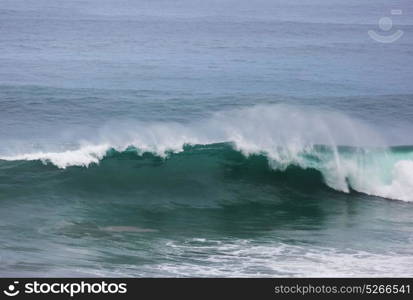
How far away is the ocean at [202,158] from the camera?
16.0 m

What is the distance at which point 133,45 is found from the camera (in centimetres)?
5391

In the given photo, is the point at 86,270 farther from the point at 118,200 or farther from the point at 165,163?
the point at 165,163

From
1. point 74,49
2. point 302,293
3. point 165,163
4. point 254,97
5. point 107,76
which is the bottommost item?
point 302,293

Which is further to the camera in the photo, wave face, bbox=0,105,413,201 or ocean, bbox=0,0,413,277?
wave face, bbox=0,105,413,201

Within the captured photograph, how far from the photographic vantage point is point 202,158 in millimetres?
23328

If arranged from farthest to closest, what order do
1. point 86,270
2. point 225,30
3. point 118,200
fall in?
point 225,30
point 118,200
point 86,270

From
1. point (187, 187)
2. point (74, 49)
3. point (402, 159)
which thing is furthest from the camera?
point (74, 49)

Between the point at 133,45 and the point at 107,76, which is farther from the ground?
the point at 133,45

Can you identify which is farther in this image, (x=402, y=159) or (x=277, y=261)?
(x=402, y=159)

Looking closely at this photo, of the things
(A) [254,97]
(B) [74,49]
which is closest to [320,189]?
(A) [254,97]

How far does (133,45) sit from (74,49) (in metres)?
4.83

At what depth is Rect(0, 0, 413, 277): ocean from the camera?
1596 centimetres

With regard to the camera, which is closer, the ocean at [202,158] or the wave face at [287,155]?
the ocean at [202,158]

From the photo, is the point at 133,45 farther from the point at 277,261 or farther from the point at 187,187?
the point at 277,261
